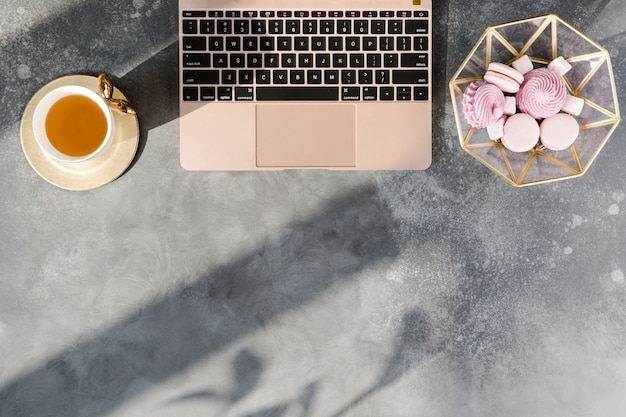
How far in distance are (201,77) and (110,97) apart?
0.16 metres

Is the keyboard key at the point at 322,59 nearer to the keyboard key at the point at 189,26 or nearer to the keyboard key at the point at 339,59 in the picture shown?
the keyboard key at the point at 339,59

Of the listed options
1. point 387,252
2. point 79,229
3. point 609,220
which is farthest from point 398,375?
point 79,229

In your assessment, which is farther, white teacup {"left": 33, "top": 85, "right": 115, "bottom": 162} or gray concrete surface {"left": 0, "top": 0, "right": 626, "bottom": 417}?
gray concrete surface {"left": 0, "top": 0, "right": 626, "bottom": 417}

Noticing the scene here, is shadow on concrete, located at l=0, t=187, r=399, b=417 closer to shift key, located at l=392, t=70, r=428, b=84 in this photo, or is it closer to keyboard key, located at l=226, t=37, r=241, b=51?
shift key, located at l=392, t=70, r=428, b=84

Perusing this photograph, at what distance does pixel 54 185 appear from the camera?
3.27 ft

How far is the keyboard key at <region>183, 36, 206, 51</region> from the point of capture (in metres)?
0.96

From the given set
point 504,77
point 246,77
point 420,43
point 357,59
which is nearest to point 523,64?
point 504,77

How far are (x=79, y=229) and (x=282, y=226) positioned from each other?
15.5 inches

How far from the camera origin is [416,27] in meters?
0.97

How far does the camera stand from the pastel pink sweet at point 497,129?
3.02ft

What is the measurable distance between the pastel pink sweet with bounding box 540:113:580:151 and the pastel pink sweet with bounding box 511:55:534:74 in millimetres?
98

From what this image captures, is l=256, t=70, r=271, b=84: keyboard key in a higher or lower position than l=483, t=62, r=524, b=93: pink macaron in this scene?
higher

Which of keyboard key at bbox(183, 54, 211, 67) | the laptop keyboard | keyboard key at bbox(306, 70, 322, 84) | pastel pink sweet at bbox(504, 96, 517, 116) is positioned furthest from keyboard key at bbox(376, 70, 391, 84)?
keyboard key at bbox(183, 54, 211, 67)

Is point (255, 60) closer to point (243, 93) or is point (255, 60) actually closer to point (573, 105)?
point (243, 93)
